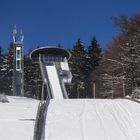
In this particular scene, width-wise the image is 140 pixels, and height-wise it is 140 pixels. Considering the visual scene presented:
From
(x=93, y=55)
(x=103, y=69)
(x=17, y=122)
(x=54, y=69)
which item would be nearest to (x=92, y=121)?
(x=17, y=122)

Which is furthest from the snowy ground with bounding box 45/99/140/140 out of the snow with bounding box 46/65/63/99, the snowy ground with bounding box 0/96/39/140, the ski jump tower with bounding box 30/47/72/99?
the snow with bounding box 46/65/63/99

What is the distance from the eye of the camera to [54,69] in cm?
5991

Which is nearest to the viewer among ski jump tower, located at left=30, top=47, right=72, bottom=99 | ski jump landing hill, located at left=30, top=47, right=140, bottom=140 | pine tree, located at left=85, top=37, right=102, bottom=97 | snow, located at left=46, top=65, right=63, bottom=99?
ski jump landing hill, located at left=30, top=47, right=140, bottom=140

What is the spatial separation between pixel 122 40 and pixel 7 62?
23055 millimetres

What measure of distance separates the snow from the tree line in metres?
4.09

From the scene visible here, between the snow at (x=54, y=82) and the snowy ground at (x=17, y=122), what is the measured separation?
27938mm

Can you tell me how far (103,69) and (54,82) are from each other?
11.8 m

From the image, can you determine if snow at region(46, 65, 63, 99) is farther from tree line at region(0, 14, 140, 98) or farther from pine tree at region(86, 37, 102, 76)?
pine tree at region(86, 37, 102, 76)

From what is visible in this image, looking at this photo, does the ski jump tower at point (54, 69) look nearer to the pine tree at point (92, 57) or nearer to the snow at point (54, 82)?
the snow at point (54, 82)

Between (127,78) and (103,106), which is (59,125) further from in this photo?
(127,78)

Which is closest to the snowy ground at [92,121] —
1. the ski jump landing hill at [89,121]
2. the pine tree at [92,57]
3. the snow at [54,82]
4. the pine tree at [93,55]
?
the ski jump landing hill at [89,121]

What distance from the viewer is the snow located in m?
53.3

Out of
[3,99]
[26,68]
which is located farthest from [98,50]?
[3,99]

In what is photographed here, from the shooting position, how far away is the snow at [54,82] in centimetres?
5332
